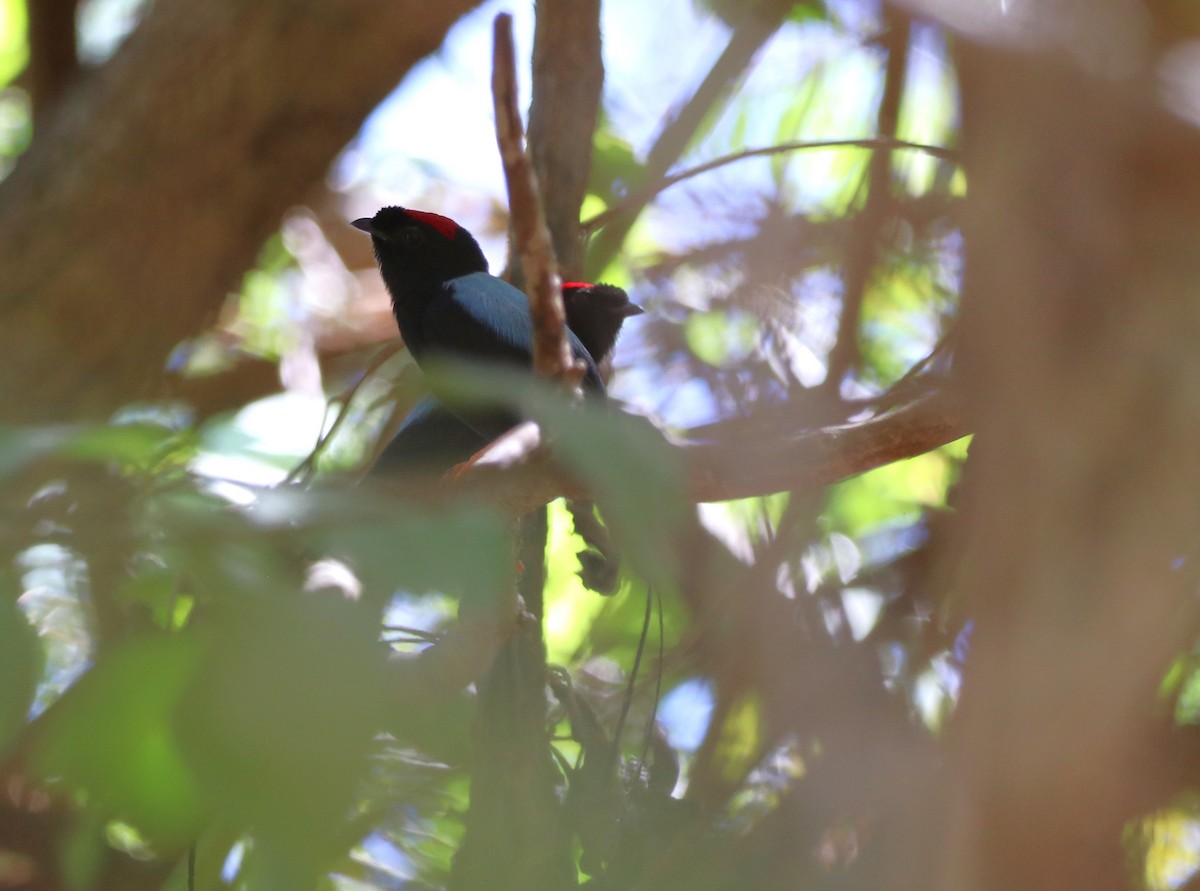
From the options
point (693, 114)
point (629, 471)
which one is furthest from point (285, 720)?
point (693, 114)

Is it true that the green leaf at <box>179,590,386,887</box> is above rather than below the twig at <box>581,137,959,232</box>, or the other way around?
below

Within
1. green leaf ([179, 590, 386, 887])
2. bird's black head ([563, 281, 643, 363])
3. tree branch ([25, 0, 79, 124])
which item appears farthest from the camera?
tree branch ([25, 0, 79, 124])

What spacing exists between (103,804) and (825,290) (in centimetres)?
246

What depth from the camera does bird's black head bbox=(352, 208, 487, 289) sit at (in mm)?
3410

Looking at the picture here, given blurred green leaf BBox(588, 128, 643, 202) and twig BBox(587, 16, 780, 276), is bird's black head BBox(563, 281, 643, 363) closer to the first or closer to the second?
twig BBox(587, 16, 780, 276)

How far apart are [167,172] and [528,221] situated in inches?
100

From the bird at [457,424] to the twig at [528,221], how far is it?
1.38 metres

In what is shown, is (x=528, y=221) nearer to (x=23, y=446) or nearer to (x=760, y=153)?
(x=23, y=446)

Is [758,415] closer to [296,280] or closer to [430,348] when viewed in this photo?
[430,348]

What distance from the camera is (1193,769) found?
5.58 ft

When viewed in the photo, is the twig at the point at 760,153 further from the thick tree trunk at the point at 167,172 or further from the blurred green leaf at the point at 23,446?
the blurred green leaf at the point at 23,446

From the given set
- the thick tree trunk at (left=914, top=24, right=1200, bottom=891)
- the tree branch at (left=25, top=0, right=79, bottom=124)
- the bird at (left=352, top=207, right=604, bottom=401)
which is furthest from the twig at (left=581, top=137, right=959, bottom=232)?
the tree branch at (left=25, top=0, right=79, bottom=124)

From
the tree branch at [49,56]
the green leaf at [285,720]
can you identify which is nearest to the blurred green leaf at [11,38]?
the tree branch at [49,56]

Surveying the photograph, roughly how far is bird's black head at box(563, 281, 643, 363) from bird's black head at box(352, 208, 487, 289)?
0.51 metres
